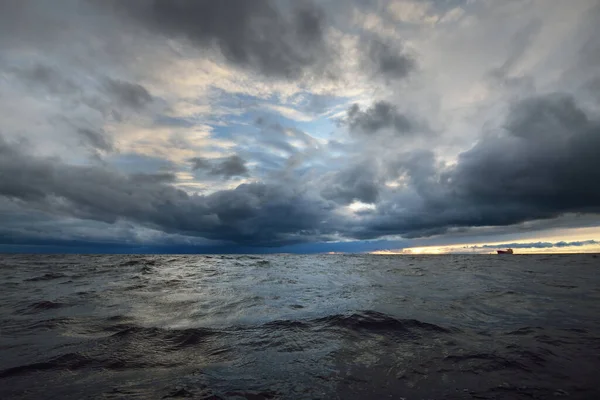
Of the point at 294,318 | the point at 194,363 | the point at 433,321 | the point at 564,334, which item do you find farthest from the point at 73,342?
the point at 564,334

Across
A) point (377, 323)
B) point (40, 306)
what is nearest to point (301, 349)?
point (377, 323)

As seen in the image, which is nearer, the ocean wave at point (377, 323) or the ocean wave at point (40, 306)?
the ocean wave at point (377, 323)

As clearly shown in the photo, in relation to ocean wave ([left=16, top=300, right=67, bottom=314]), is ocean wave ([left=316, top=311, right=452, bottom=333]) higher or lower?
lower

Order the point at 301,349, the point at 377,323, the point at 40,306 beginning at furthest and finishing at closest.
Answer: the point at 40,306
the point at 377,323
the point at 301,349

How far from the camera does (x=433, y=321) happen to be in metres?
8.91

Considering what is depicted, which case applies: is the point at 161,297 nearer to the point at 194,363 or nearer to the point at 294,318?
the point at 294,318

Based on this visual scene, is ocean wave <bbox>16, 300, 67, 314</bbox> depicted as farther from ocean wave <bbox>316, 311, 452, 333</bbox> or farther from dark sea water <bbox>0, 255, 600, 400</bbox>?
ocean wave <bbox>316, 311, 452, 333</bbox>

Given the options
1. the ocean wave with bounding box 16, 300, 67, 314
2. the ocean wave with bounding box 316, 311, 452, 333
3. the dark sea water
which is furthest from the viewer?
the ocean wave with bounding box 16, 300, 67, 314

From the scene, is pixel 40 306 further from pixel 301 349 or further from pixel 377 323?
pixel 377 323

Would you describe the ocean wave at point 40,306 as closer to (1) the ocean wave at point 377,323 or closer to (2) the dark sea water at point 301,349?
(2) the dark sea water at point 301,349

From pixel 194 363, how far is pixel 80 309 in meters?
7.55

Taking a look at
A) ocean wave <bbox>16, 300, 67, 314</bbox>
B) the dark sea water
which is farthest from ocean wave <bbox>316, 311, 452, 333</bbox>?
ocean wave <bbox>16, 300, 67, 314</bbox>

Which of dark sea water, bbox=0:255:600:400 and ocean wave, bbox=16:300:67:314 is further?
ocean wave, bbox=16:300:67:314

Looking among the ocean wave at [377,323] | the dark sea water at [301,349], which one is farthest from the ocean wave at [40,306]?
the ocean wave at [377,323]
